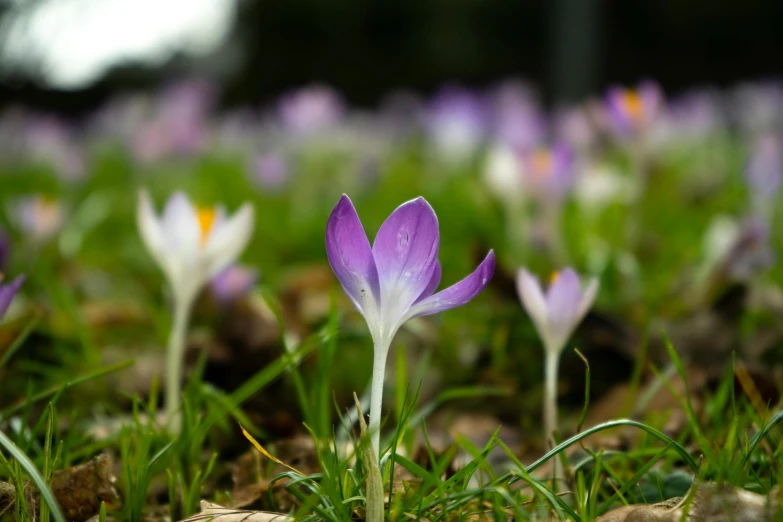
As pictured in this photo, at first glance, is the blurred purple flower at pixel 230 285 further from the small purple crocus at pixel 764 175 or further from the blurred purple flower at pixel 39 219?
the small purple crocus at pixel 764 175

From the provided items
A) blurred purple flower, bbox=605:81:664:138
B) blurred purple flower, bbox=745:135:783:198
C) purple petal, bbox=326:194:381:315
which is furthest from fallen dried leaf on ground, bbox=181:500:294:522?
blurred purple flower, bbox=745:135:783:198

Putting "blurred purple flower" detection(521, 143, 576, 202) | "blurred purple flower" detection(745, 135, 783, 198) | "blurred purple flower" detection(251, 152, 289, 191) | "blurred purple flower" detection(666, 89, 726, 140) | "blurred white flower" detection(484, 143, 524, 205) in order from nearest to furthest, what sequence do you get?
"blurred purple flower" detection(521, 143, 576, 202) → "blurred white flower" detection(484, 143, 524, 205) → "blurred purple flower" detection(745, 135, 783, 198) → "blurred purple flower" detection(251, 152, 289, 191) → "blurred purple flower" detection(666, 89, 726, 140)

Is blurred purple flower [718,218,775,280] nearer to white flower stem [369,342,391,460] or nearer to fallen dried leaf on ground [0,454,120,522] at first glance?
white flower stem [369,342,391,460]

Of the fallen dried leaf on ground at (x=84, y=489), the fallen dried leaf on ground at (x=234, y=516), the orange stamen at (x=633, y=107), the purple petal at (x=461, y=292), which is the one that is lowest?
the fallen dried leaf on ground at (x=84, y=489)

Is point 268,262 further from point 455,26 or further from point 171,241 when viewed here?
point 455,26

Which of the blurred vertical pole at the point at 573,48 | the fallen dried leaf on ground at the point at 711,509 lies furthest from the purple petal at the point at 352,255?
the blurred vertical pole at the point at 573,48

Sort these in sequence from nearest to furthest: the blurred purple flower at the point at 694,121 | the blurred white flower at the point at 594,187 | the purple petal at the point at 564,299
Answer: the purple petal at the point at 564,299
the blurred white flower at the point at 594,187
the blurred purple flower at the point at 694,121

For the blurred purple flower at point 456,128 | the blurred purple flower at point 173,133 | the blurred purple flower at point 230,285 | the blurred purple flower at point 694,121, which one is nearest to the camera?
the blurred purple flower at point 230,285

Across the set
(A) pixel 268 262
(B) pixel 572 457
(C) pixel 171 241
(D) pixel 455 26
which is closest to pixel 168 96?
(A) pixel 268 262

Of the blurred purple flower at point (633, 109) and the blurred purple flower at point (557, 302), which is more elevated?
the blurred purple flower at point (633, 109)
